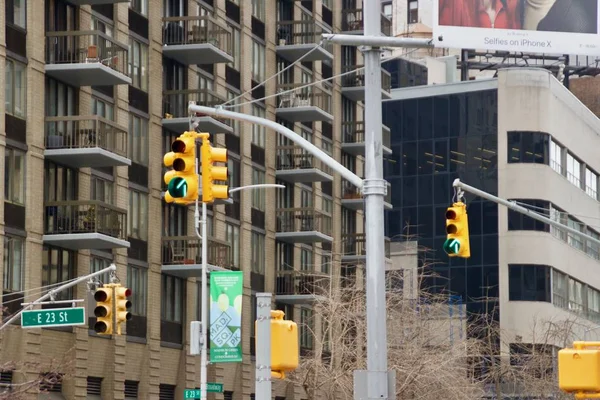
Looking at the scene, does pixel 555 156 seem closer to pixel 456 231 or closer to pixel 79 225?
pixel 79 225

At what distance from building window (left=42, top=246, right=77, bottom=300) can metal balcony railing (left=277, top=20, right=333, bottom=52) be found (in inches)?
933

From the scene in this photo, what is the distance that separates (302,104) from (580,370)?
185ft

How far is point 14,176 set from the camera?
172ft

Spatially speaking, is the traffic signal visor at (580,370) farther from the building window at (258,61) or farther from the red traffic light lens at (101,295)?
the building window at (258,61)

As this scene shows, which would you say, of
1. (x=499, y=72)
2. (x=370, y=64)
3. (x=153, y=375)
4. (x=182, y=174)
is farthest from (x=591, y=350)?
(x=499, y=72)

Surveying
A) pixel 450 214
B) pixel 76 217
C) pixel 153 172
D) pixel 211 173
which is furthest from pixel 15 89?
pixel 211 173

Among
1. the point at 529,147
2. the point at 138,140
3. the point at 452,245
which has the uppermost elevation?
the point at 529,147

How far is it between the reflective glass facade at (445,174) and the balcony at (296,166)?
18.7m

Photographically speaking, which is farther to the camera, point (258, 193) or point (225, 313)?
point (258, 193)

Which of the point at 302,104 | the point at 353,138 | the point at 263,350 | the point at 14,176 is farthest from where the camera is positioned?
the point at 353,138

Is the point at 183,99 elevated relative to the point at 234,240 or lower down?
elevated

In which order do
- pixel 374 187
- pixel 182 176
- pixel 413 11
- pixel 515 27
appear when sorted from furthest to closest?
pixel 413 11 → pixel 182 176 → pixel 374 187 → pixel 515 27

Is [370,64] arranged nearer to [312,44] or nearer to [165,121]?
[165,121]

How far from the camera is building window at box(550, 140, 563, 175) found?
3792 inches
